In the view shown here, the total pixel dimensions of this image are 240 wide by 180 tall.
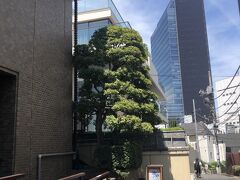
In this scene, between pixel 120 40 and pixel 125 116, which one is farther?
pixel 120 40

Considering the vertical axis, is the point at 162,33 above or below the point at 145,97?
above

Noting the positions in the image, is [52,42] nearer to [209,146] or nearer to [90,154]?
[90,154]

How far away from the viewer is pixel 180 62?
76500mm

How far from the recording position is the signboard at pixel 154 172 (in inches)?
510

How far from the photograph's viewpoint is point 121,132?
16.6 m

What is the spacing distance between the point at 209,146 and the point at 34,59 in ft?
186

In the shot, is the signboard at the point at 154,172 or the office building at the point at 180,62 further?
the office building at the point at 180,62

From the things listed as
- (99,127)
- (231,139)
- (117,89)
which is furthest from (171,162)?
(231,139)

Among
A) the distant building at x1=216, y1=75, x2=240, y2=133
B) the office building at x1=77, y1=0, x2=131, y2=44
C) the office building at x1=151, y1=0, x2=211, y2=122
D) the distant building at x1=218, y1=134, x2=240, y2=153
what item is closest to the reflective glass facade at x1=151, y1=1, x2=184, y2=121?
the office building at x1=151, y1=0, x2=211, y2=122

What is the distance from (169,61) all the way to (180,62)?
11998 mm

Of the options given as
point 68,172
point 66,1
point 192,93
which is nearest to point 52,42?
point 66,1

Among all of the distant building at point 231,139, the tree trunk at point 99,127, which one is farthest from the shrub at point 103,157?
the distant building at point 231,139

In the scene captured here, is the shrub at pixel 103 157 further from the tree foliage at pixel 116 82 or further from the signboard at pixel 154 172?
the signboard at pixel 154 172

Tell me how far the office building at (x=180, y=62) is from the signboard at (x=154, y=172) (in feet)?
161
